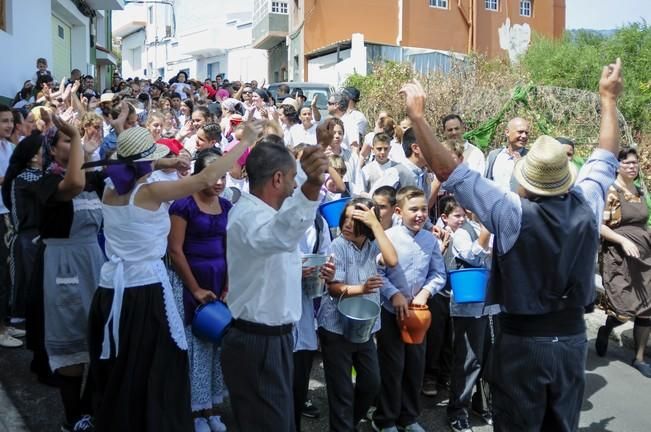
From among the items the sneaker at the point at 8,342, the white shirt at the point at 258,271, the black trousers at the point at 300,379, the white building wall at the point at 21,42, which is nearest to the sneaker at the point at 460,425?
the black trousers at the point at 300,379

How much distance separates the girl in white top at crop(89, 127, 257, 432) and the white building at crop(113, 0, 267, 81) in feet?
131

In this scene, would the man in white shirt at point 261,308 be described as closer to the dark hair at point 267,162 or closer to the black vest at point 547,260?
the dark hair at point 267,162

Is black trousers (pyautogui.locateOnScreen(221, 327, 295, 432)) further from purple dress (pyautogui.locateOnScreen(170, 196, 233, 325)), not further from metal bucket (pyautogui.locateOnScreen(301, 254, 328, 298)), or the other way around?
purple dress (pyautogui.locateOnScreen(170, 196, 233, 325))

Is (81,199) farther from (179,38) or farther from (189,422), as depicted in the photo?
(179,38)

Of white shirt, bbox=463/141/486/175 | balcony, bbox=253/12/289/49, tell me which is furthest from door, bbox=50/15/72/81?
balcony, bbox=253/12/289/49

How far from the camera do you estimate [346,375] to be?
461cm

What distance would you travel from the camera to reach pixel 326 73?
93.7 ft

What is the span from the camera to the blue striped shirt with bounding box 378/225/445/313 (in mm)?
5078

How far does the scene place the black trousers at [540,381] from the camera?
3.33 m

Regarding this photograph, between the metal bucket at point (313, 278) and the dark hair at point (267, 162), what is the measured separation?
123 cm

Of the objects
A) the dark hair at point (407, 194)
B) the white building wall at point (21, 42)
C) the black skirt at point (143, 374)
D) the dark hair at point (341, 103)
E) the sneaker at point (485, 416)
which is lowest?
the sneaker at point (485, 416)

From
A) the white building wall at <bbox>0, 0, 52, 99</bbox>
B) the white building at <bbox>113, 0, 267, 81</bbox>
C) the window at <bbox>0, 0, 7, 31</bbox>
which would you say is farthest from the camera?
the white building at <bbox>113, 0, 267, 81</bbox>

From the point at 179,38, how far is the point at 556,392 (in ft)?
178

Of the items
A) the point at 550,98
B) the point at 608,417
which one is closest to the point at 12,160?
the point at 608,417
